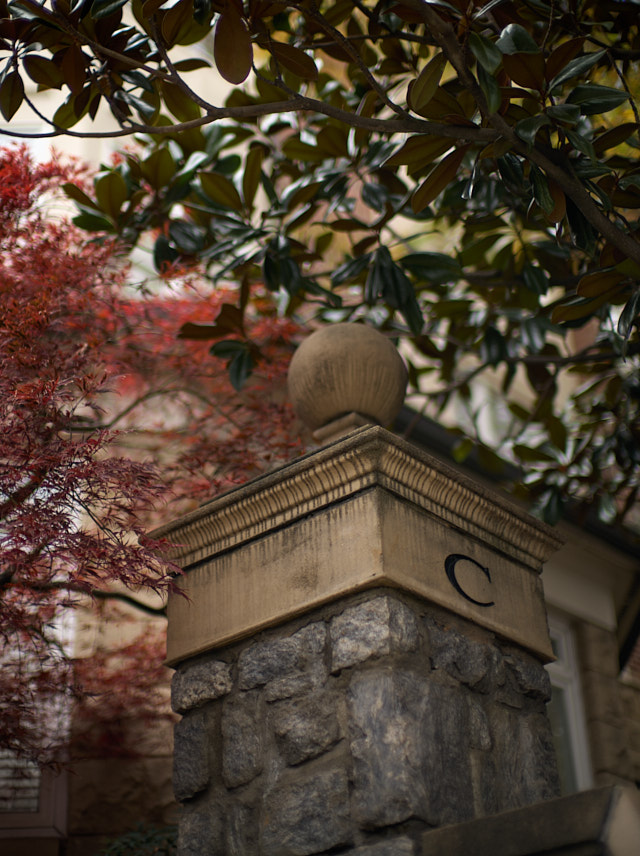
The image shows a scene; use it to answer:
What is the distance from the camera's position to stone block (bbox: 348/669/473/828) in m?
2.20

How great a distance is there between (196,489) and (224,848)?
1837mm

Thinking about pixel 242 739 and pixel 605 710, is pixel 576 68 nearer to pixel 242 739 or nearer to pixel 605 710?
pixel 242 739

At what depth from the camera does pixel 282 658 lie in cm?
257

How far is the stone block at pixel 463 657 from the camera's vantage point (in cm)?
251

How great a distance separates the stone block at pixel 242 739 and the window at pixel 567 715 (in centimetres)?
367

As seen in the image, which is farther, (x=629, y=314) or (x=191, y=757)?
(x=629, y=314)

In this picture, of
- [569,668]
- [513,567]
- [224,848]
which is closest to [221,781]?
[224,848]

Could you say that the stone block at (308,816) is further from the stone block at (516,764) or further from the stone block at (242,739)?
the stone block at (516,764)

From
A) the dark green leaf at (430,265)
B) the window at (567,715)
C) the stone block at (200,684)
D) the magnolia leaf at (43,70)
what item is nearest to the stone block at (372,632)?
the stone block at (200,684)

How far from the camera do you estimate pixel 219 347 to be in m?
4.22

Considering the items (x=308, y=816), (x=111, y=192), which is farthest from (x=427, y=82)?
(x=308, y=816)

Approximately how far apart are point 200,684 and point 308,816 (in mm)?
598

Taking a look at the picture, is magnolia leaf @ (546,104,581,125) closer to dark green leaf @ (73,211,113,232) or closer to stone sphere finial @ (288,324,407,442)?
stone sphere finial @ (288,324,407,442)

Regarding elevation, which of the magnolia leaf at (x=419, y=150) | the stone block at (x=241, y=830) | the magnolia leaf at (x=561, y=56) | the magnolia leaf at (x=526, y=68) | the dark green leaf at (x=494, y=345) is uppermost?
the dark green leaf at (x=494, y=345)
